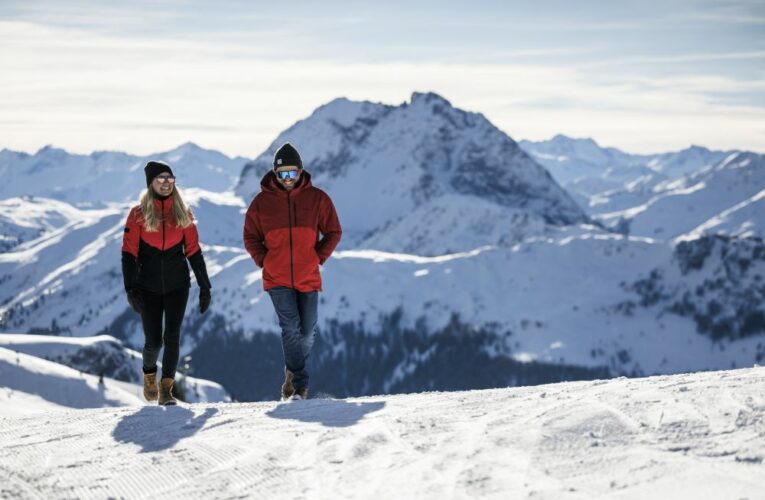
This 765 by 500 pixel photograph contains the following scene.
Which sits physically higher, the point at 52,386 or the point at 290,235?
the point at 290,235

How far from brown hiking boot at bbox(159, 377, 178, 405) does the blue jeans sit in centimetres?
174

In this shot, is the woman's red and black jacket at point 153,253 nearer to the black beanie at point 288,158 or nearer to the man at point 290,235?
the man at point 290,235

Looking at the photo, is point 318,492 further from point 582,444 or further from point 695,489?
point 695,489

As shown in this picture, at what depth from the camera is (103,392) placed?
227 ft

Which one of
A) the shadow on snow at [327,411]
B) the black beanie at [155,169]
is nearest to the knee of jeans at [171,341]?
the shadow on snow at [327,411]

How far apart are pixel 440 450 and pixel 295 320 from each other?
4486 millimetres

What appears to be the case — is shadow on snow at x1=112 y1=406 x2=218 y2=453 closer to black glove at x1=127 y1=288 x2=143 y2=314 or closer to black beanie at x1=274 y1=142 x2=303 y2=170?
black glove at x1=127 y1=288 x2=143 y2=314

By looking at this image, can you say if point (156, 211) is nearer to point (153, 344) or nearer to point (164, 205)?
point (164, 205)

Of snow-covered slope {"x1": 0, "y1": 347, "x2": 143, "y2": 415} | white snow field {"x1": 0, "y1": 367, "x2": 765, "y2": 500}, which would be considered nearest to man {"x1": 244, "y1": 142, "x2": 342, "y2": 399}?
white snow field {"x1": 0, "y1": 367, "x2": 765, "y2": 500}

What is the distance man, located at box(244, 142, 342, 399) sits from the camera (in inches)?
488

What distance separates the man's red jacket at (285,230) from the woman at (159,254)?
3.19ft

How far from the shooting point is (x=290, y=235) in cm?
1241

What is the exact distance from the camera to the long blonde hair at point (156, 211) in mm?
12383

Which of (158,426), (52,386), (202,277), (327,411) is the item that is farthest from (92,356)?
(327,411)
